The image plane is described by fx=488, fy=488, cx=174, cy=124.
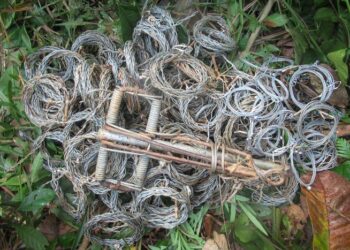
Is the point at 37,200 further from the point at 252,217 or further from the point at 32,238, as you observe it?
the point at 252,217

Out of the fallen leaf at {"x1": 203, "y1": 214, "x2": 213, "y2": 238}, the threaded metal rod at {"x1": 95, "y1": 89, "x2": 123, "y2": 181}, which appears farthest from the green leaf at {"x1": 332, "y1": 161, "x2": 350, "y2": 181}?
the threaded metal rod at {"x1": 95, "y1": 89, "x2": 123, "y2": 181}

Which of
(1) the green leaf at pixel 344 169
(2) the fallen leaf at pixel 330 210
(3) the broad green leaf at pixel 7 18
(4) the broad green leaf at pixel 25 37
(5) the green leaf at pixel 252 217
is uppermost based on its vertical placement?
(3) the broad green leaf at pixel 7 18

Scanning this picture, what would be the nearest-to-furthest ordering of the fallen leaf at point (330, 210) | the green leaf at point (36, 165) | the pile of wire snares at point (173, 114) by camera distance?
the fallen leaf at point (330, 210) < the pile of wire snares at point (173, 114) < the green leaf at point (36, 165)

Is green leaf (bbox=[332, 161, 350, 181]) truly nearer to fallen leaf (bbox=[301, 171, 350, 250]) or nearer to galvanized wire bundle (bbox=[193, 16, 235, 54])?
fallen leaf (bbox=[301, 171, 350, 250])

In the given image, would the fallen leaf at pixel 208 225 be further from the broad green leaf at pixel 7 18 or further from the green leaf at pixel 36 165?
the broad green leaf at pixel 7 18

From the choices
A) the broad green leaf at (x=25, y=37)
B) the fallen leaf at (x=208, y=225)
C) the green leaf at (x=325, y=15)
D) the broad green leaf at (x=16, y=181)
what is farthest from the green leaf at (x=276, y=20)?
the broad green leaf at (x=16, y=181)

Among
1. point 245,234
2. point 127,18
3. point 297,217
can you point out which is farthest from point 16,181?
point 297,217

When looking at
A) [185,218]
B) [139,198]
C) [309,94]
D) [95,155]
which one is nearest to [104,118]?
[95,155]
